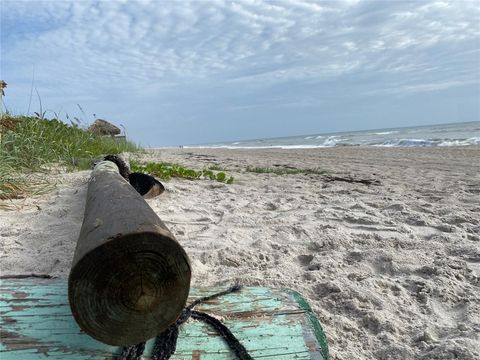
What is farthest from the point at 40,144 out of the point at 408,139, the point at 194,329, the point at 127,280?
the point at 408,139

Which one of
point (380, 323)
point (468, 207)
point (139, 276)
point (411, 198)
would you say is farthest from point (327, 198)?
point (139, 276)

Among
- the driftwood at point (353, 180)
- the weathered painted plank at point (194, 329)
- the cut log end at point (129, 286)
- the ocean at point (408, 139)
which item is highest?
the cut log end at point (129, 286)

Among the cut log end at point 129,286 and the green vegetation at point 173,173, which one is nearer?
the cut log end at point 129,286

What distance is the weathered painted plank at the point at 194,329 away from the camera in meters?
1.39

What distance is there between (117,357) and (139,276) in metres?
0.41

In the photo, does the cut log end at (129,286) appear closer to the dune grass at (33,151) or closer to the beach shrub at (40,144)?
the dune grass at (33,151)

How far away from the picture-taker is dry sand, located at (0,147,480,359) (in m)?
2.05

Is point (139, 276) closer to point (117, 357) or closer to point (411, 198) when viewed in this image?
point (117, 357)

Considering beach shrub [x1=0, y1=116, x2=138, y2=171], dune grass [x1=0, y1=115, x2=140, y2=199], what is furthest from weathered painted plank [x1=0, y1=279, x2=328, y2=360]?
beach shrub [x1=0, y1=116, x2=138, y2=171]

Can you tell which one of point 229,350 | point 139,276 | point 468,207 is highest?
point 139,276

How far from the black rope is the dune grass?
112 inches

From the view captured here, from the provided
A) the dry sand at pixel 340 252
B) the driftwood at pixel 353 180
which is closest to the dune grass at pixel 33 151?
the dry sand at pixel 340 252

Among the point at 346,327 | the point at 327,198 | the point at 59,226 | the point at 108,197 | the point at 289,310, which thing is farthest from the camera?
the point at 327,198

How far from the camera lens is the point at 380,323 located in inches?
82.1
